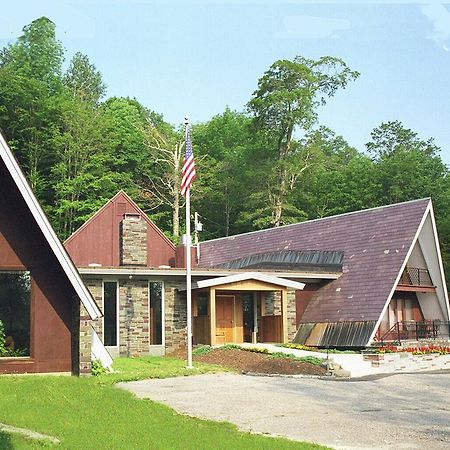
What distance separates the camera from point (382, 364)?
20641mm

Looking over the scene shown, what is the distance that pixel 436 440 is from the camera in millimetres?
9422

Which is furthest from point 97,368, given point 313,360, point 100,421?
point 100,421

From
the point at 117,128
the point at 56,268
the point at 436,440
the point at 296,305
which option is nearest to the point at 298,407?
the point at 436,440

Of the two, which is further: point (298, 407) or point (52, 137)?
point (52, 137)

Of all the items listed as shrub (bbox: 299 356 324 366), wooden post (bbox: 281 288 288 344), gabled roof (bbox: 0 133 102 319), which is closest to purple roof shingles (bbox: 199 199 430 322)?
wooden post (bbox: 281 288 288 344)

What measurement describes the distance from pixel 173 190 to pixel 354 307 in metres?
24.4

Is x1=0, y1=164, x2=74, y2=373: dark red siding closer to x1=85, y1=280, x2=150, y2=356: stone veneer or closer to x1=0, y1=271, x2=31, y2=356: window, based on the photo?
x1=0, y1=271, x2=31, y2=356: window

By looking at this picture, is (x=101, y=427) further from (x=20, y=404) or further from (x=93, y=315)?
(x=93, y=315)

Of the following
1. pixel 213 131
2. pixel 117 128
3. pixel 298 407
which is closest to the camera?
pixel 298 407

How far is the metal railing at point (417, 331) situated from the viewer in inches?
1056

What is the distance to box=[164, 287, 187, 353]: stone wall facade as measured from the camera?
83.4 ft

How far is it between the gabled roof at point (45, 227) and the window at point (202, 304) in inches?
449

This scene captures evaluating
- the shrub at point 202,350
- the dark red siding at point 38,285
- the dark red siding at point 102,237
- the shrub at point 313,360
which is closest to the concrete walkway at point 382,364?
the shrub at point 313,360

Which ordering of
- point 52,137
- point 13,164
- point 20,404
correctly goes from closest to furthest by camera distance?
point 20,404, point 13,164, point 52,137
